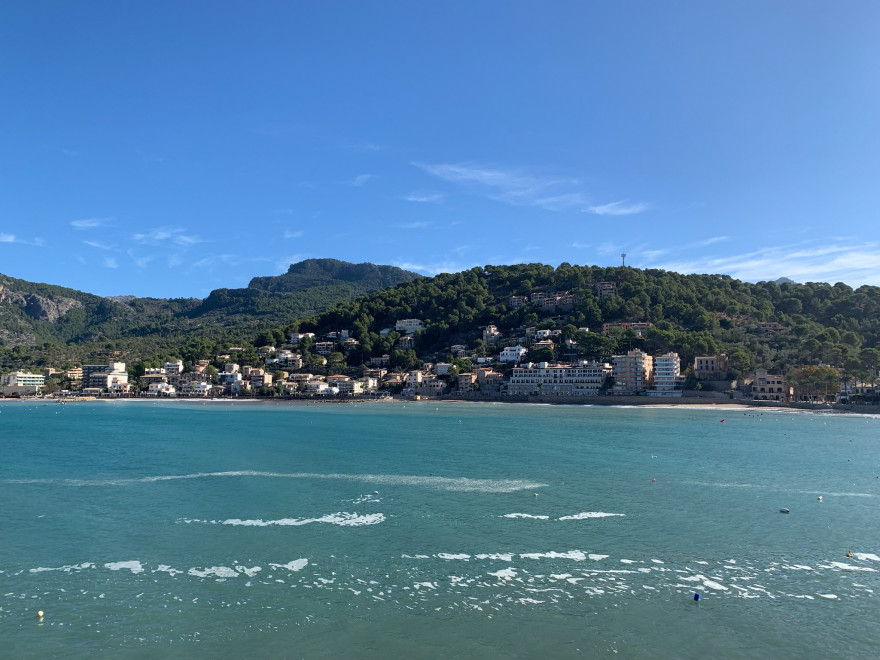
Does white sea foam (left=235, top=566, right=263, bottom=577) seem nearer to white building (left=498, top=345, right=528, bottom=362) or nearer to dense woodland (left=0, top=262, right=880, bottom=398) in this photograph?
dense woodland (left=0, top=262, right=880, bottom=398)

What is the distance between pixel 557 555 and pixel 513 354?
10015 centimetres

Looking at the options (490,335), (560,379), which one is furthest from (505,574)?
(490,335)

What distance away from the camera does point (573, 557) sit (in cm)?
1548

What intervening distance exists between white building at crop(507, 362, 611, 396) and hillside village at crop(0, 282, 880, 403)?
0.16m

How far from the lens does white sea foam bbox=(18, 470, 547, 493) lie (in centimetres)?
2457

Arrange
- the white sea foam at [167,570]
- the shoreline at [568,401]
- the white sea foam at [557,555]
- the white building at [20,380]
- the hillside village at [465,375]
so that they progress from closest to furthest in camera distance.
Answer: the white sea foam at [167,570] < the white sea foam at [557,555] < the shoreline at [568,401] < the hillside village at [465,375] < the white building at [20,380]

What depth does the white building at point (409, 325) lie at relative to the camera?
457ft

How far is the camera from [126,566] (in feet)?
48.4

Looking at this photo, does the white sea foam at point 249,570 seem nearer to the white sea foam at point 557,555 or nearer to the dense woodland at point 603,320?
the white sea foam at point 557,555

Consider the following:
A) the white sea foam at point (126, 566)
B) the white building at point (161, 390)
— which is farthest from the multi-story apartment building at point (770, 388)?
the white building at point (161, 390)

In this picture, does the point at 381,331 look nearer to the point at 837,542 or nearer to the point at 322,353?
the point at 322,353

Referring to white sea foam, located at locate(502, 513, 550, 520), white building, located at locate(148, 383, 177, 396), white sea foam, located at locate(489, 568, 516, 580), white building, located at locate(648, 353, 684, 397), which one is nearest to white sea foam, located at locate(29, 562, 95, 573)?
white sea foam, located at locate(489, 568, 516, 580)

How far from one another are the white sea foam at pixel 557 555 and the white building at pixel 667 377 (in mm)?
81717

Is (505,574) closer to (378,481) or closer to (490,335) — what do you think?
(378,481)
